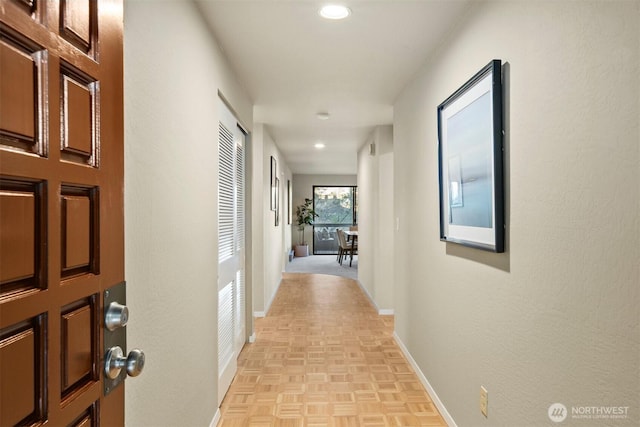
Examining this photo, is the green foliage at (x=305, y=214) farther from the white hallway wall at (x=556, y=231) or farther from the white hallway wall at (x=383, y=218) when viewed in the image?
the white hallway wall at (x=556, y=231)

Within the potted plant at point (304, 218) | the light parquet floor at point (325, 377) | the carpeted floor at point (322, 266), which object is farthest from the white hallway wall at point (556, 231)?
the potted plant at point (304, 218)

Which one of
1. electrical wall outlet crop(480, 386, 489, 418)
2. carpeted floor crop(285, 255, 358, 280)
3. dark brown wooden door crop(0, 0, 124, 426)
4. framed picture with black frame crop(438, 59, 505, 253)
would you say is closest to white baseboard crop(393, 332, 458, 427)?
electrical wall outlet crop(480, 386, 489, 418)

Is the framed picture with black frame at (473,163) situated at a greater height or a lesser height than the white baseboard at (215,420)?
greater

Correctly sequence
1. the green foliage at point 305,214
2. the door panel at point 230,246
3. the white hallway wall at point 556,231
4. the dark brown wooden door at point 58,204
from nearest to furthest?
the dark brown wooden door at point 58,204 → the white hallway wall at point 556,231 → the door panel at point 230,246 → the green foliage at point 305,214

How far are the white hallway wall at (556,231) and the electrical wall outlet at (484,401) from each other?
0.04 metres

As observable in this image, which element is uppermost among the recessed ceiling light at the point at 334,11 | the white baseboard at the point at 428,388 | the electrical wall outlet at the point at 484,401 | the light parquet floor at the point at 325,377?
the recessed ceiling light at the point at 334,11

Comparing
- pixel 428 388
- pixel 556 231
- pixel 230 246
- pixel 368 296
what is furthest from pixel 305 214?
pixel 556 231

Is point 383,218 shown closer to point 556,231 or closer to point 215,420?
point 215,420

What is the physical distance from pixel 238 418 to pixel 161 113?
6.09ft

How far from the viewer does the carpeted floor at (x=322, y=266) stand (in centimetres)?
825

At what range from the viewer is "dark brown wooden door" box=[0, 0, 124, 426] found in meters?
0.60

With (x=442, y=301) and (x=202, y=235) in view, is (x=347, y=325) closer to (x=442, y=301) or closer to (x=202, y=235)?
(x=442, y=301)

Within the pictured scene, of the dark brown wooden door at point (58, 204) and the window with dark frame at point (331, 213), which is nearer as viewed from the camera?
the dark brown wooden door at point (58, 204)

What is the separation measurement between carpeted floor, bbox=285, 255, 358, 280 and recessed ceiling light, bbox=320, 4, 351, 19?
5851 millimetres
